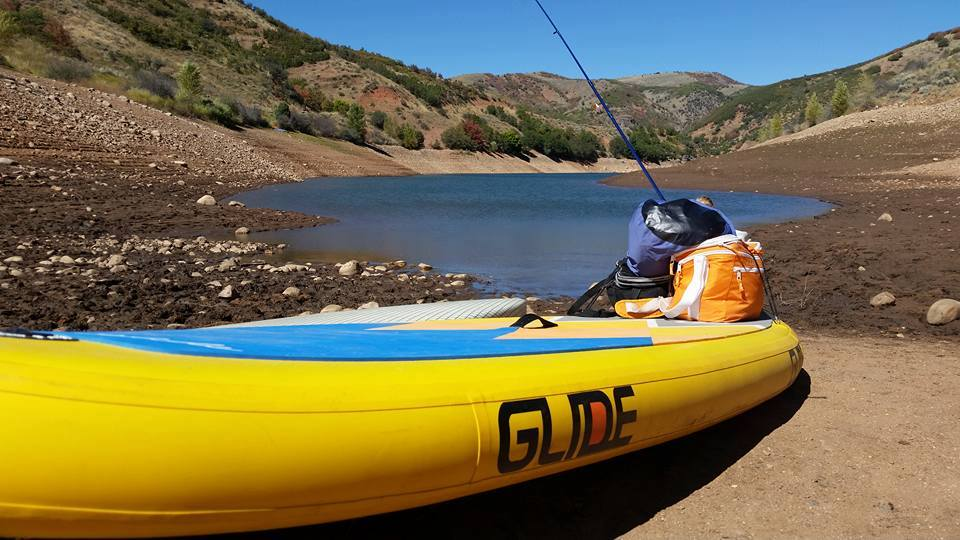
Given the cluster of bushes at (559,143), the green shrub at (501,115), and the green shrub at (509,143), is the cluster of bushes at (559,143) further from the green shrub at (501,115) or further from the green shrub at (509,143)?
the green shrub at (501,115)

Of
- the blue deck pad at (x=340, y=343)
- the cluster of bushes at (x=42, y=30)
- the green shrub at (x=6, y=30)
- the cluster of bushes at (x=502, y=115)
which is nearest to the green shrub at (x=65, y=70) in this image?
the green shrub at (x=6, y=30)

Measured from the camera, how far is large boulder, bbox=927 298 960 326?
6.00m

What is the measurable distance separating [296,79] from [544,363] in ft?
184

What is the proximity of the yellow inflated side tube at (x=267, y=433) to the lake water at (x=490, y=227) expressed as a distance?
208 inches

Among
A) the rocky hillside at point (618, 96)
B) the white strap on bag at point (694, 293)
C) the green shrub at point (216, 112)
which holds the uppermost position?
the rocky hillside at point (618, 96)

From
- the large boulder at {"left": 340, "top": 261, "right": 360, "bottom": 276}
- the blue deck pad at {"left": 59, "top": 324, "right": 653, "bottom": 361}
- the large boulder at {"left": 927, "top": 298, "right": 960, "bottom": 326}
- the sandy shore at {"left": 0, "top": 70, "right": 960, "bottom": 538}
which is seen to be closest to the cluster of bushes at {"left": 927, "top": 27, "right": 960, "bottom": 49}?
the sandy shore at {"left": 0, "top": 70, "right": 960, "bottom": 538}

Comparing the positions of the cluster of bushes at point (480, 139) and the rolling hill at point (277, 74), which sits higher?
the rolling hill at point (277, 74)

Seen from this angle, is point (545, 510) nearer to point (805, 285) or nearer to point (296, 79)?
point (805, 285)

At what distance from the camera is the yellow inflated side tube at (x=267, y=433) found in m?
1.91

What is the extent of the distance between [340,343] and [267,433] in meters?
0.92

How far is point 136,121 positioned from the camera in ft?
72.0

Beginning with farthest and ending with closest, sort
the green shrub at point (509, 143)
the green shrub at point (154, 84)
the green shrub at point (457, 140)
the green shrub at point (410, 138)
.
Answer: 1. the green shrub at point (509, 143)
2. the green shrub at point (457, 140)
3. the green shrub at point (410, 138)
4. the green shrub at point (154, 84)

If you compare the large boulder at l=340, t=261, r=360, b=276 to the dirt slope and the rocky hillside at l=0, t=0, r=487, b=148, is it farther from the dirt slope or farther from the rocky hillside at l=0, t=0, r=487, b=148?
the rocky hillside at l=0, t=0, r=487, b=148

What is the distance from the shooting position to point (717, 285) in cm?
421
